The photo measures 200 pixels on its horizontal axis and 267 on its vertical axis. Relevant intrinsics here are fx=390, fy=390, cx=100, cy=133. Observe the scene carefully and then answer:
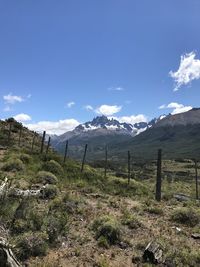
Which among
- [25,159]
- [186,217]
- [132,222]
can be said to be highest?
[25,159]

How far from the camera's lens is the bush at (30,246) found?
429 inches

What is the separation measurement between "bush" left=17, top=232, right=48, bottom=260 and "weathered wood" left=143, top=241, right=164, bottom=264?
118 inches

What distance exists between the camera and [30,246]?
11133 mm

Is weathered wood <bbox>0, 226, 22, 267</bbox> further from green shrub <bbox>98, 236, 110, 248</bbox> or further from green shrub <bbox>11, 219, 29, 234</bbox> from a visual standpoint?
green shrub <bbox>98, 236, 110, 248</bbox>

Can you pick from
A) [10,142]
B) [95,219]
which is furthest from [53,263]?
[10,142]

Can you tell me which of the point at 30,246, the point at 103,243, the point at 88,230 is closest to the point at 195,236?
the point at 103,243

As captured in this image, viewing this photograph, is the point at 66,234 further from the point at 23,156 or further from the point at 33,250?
the point at 23,156

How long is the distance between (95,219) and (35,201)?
10.8 ft

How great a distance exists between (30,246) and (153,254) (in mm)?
3593

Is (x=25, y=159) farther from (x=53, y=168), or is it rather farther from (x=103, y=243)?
(x=103, y=243)

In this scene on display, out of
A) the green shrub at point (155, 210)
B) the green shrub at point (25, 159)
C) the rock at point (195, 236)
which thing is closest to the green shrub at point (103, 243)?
the rock at point (195, 236)

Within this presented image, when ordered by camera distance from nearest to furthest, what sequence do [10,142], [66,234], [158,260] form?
[158,260] → [66,234] → [10,142]

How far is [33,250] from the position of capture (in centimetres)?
1111

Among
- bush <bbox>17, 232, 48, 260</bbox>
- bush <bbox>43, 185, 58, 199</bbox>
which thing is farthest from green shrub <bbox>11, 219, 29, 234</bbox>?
bush <bbox>43, 185, 58, 199</bbox>
